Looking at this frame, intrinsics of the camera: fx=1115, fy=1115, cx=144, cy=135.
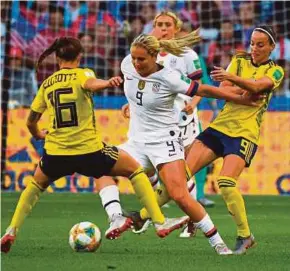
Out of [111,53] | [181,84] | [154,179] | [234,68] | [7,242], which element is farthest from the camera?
[111,53]

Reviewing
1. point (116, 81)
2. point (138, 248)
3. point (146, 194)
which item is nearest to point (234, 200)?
point (146, 194)

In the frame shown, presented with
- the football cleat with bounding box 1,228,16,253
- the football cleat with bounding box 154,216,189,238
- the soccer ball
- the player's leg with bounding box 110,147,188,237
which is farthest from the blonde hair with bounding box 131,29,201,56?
the football cleat with bounding box 1,228,16,253

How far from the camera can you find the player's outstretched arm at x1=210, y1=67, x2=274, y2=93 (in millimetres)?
8133

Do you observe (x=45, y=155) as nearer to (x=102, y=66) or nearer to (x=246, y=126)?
(x=246, y=126)

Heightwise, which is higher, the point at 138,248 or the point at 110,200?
the point at 110,200

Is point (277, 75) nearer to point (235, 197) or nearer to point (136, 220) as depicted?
point (235, 197)

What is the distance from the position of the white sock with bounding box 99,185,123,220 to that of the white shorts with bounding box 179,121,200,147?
84.9 inches

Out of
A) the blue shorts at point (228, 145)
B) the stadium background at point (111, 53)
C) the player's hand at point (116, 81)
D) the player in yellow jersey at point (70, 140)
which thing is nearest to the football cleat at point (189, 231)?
the blue shorts at point (228, 145)

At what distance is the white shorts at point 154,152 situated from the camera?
8.57 metres

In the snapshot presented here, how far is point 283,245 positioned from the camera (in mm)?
8891

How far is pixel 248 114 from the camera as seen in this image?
29.0ft

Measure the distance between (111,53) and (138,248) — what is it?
1038 cm

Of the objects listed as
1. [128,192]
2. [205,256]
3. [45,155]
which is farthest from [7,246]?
[128,192]

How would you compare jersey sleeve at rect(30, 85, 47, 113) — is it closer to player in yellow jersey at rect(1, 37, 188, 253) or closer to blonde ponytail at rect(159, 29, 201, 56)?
player in yellow jersey at rect(1, 37, 188, 253)
